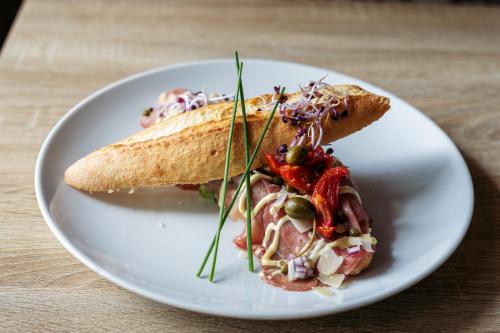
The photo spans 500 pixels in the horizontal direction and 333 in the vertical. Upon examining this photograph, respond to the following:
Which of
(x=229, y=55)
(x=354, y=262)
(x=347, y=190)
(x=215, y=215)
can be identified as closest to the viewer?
(x=354, y=262)

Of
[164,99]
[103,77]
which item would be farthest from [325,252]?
[103,77]

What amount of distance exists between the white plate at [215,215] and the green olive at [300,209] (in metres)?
0.24

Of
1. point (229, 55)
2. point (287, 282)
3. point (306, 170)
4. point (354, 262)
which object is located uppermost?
point (306, 170)

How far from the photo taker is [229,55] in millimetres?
3732

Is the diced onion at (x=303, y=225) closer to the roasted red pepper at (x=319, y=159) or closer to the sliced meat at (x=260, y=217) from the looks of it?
the sliced meat at (x=260, y=217)

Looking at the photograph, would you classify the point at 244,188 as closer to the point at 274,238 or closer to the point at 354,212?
the point at 274,238

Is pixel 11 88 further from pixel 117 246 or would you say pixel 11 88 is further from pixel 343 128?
pixel 343 128

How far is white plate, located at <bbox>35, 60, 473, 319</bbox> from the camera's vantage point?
1868mm

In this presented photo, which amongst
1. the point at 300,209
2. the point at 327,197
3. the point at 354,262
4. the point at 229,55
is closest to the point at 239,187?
the point at 300,209

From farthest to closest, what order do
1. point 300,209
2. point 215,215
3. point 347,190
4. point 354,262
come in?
point 215,215 → point 347,190 → point 300,209 → point 354,262

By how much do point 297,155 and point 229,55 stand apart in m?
1.77

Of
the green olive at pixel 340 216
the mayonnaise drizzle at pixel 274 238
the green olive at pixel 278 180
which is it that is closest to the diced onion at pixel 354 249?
the green olive at pixel 340 216

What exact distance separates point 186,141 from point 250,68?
1.03 metres

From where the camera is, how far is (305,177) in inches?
84.7
